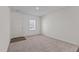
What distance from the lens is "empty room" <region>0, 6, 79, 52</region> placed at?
9.61 feet

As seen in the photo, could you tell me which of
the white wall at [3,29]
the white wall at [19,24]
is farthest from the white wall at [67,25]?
the white wall at [3,29]

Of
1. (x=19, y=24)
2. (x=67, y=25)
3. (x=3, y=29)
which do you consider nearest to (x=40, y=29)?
(x=19, y=24)

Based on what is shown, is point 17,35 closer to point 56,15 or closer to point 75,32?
point 56,15

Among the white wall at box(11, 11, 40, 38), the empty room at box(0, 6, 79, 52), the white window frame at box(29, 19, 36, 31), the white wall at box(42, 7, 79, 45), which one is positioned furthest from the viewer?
the white window frame at box(29, 19, 36, 31)

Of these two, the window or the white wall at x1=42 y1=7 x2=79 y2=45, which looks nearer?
the white wall at x1=42 y1=7 x2=79 y2=45

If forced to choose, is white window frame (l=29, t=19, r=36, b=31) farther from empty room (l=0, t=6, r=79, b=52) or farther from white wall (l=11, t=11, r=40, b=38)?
white wall (l=11, t=11, r=40, b=38)

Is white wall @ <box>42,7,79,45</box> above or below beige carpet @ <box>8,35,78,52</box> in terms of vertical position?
Result: above

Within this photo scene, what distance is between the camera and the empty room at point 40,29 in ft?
9.61

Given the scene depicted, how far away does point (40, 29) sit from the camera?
746 centimetres

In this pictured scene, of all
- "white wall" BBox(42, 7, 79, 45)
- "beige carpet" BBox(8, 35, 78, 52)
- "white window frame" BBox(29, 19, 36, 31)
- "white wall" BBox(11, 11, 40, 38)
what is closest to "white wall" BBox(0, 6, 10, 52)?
"beige carpet" BBox(8, 35, 78, 52)

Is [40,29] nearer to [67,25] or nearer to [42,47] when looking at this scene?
[67,25]

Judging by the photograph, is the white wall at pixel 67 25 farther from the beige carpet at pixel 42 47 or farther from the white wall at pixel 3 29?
the white wall at pixel 3 29
